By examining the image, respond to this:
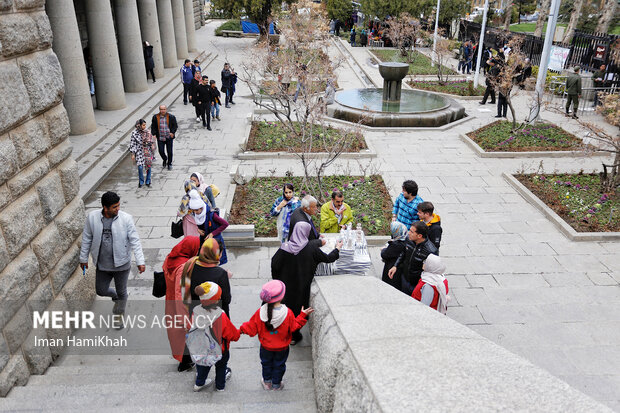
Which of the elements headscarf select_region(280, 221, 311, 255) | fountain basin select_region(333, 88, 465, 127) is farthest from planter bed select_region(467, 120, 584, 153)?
headscarf select_region(280, 221, 311, 255)

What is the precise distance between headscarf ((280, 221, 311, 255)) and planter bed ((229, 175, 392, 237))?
3.48 meters

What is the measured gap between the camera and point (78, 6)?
1936 cm

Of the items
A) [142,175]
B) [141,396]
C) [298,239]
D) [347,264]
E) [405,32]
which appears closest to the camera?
[141,396]

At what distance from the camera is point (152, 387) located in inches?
182

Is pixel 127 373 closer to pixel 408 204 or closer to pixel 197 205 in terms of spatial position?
pixel 197 205

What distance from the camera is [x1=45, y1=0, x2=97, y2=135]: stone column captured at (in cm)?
1263

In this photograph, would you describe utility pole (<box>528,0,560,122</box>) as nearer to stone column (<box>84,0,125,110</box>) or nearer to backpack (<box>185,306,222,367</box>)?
stone column (<box>84,0,125,110</box>)

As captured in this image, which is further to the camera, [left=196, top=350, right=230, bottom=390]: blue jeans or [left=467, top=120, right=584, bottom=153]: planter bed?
[left=467, top=120, right=584, bottom=153]: planter bed

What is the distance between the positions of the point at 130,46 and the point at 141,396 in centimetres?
1714

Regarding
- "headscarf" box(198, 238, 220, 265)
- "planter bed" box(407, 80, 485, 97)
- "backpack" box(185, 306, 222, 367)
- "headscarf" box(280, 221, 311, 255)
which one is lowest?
"planter bed" box(407, 80, 485, 97)

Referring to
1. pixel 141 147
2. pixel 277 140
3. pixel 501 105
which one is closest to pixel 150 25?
pixel 277 140

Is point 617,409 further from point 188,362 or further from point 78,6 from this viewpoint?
point 78,6

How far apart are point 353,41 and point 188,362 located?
34800 mm

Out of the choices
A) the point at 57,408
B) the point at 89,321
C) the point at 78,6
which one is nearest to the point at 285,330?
the point at 57,408
